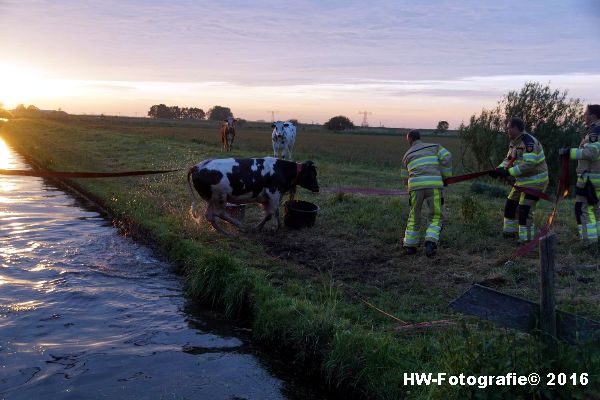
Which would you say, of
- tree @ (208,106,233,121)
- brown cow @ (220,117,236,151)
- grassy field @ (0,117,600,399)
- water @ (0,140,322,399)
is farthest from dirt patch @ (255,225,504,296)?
tree @ (208,106,233,121)

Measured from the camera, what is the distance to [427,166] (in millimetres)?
9094

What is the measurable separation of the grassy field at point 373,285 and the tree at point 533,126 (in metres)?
7.45

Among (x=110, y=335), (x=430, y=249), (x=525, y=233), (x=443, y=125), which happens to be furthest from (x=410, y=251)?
(x=443, y=125)

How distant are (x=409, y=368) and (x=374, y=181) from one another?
1463 cm

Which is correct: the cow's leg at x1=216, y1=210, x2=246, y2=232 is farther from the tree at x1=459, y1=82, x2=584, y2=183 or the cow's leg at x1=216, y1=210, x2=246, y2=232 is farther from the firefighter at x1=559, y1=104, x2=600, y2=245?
the tree at x1=459, y1=82, x2=584, y2=183

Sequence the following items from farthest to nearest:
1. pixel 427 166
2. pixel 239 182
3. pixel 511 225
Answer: pixel 239 182
pixel 511 225
pixel 427 166

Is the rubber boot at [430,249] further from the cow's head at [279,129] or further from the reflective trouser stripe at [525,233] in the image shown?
the cow's head at [279,129]

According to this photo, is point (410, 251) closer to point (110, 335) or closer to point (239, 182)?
point (239, 182)

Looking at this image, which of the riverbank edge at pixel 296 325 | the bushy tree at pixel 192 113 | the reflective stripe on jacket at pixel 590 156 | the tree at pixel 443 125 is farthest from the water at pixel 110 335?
the bushy tree at pixel 192 113

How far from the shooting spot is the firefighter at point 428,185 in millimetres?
9078

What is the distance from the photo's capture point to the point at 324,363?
19.2 ft

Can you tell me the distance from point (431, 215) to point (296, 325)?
12.3ft

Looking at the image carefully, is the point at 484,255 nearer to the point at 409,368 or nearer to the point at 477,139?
the point at 409,368

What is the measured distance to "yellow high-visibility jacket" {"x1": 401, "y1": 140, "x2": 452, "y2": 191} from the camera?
9.07 m
